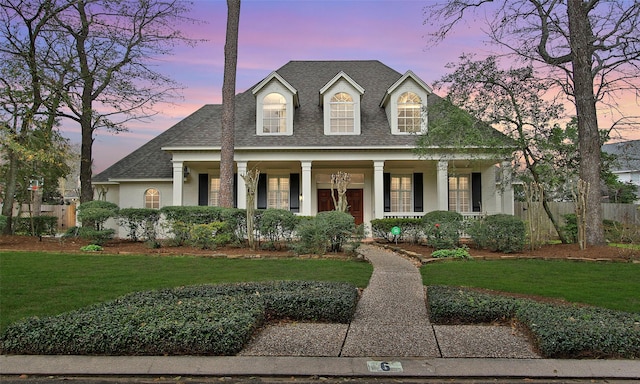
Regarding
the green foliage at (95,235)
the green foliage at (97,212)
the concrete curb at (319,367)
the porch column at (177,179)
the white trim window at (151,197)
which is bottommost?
the concrete curb at (319,367)

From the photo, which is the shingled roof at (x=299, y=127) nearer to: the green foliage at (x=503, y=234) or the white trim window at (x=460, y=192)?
the white trim window at (x=460, y=192)

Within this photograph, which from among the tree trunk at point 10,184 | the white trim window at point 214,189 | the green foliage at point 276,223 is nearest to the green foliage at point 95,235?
the tree trunk at point 10,184

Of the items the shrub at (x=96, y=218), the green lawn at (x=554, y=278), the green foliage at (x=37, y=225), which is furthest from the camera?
the green foliage at (x=37, y=225)

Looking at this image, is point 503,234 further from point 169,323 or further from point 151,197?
point 151,197

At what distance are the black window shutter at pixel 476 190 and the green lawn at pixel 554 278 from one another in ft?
26.4

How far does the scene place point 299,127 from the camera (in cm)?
1903

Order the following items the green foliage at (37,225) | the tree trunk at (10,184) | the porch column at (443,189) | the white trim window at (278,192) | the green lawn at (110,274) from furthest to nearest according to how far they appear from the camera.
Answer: the white trim window at (278,192) < the green foliage at (37,225) < the porch column at (443,189) < the tree trunk at (10,184) < the green lawn at (110,274)

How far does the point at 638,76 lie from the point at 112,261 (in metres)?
15.5

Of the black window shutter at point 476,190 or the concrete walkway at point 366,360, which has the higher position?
the black window shutter at point 476,190

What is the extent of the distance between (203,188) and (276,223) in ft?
25.1

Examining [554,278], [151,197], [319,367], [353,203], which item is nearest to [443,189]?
[353,203]

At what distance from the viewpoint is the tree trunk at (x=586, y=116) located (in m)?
13.5

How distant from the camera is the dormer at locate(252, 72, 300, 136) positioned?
1845 centimetres

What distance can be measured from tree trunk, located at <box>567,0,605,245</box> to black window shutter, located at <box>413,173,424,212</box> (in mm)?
6762
